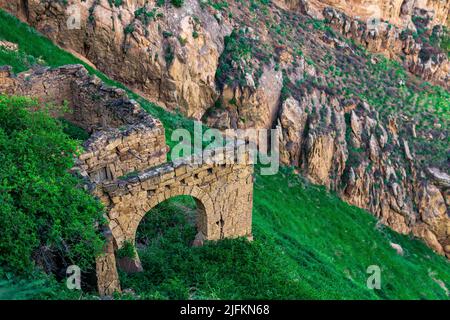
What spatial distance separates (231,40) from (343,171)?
38.6 feet

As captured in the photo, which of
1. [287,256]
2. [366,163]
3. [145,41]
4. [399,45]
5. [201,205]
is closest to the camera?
[201,205]

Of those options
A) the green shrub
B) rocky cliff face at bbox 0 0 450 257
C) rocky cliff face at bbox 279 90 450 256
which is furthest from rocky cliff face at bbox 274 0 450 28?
the green shrub

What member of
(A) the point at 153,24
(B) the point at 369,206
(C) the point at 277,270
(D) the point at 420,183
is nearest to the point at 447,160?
(D) the point at 420,183

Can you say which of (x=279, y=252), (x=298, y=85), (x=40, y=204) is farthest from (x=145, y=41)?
(x=40, y=204)

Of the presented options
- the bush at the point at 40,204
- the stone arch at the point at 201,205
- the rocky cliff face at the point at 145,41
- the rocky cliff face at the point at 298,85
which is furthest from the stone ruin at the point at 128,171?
the rocky cliff face at the point at 298,85

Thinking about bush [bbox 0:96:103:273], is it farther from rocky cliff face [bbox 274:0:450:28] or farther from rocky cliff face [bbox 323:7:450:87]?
rocky cliff face [bbox 323:7:450:87]

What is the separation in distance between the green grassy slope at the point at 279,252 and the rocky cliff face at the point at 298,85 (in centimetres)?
196

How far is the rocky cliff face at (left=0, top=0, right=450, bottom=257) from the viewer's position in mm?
29828

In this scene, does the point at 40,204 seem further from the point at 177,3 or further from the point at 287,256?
the point at 177,3

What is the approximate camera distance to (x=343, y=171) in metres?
35.8

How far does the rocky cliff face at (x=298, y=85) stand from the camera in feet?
97.9

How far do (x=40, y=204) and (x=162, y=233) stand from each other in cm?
527

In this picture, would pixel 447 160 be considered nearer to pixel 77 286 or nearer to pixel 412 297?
pixel 412 297

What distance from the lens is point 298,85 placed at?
36.3 metres
